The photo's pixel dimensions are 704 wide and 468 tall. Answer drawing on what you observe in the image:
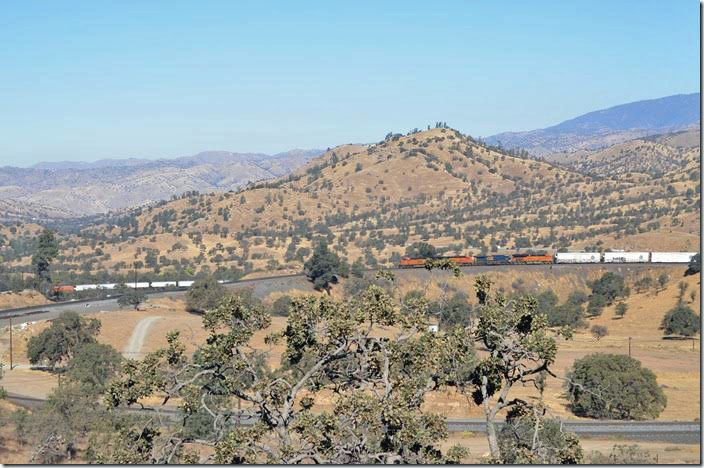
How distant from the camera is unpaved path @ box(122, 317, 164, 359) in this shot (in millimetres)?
68219

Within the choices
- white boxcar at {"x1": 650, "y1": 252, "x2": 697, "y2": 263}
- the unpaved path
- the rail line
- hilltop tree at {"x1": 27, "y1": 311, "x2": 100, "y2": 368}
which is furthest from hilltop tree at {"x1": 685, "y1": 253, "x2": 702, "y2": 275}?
hilltop tree at {"x1": 27, "y1": 311, "x2": 100, "y2": 368}

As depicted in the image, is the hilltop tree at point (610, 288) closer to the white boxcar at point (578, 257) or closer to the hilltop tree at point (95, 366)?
the white boxcar at point (578, 257)

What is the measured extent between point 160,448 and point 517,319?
7.40 meters

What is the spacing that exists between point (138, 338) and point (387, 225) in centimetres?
10270

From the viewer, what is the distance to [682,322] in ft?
283

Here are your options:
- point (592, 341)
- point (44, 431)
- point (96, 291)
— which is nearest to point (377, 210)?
point (96, 291)

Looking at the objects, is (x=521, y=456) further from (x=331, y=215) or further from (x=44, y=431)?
(x=331, y=215)

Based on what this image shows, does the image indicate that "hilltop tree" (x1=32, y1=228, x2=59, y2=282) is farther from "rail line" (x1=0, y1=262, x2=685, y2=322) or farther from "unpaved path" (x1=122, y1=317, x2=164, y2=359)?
"unpaved path" (x1=122, y1=317, x2=164, y2=359)

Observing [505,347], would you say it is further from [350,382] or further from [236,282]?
[236,282]

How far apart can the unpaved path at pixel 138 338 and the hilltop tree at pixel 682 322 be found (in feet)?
161

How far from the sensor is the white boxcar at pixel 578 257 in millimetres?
120100

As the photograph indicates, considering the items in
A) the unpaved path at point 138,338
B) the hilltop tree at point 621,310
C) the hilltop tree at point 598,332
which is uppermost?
the unpaved path at point 138,338

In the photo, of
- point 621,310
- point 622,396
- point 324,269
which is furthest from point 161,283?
point 622,396

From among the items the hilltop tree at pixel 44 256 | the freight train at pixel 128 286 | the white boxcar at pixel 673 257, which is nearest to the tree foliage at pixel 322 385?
the freight train at pixel 128 286
